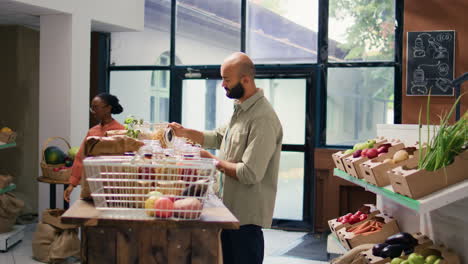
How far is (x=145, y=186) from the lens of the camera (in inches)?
81.7

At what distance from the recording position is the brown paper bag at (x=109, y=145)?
2352mm

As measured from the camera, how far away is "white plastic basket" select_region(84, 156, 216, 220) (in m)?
1.98

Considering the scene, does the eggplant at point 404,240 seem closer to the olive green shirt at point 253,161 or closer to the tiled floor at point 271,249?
the olive green shirt at point 253,161

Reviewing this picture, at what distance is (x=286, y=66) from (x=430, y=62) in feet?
5.38

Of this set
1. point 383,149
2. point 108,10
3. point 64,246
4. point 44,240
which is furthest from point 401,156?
point 108,10

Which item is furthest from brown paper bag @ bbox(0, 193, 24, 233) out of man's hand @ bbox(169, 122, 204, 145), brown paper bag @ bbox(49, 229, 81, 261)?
man's hand @ bbox(169, 122, 204, 145)

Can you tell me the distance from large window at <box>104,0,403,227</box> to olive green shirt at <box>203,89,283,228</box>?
350 cm

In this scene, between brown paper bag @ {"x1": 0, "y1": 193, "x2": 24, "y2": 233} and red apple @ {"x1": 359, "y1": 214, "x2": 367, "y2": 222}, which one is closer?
red apple @ {"x1": 359, "y1": 214, "x2": 367, "y2": 222}

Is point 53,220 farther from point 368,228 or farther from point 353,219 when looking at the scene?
point 368,228

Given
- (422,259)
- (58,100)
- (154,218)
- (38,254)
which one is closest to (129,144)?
(154,218)

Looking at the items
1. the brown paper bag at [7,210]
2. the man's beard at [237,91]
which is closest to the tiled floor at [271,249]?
the brown paper bag at [7,210]

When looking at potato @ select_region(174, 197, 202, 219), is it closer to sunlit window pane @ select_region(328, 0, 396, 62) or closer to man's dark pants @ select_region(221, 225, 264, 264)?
man's dark pants @ select_region(221, 225, 264, 264)

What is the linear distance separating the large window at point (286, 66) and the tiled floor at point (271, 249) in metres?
0.40

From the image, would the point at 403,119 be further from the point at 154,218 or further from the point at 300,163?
the point at 154,218
